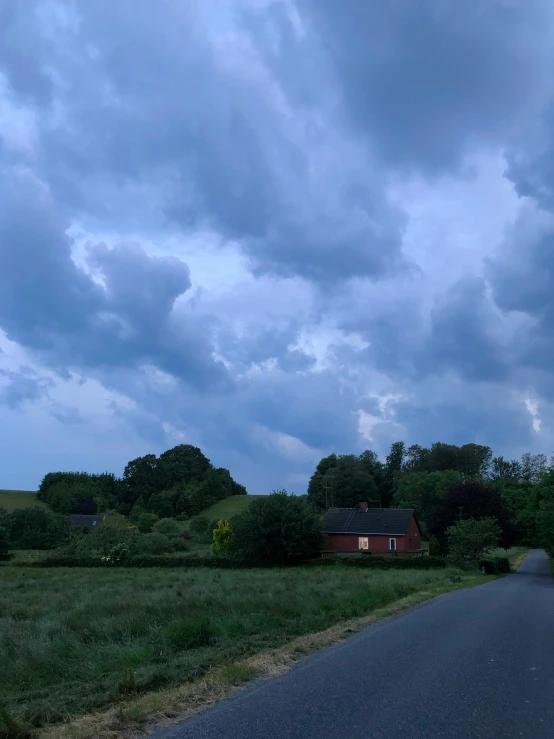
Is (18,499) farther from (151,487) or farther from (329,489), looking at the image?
(329,489)

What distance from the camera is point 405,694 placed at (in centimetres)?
751

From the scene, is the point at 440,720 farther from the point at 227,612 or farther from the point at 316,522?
the point at 316,522

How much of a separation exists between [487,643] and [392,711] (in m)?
5.45

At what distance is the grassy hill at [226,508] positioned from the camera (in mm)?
95000

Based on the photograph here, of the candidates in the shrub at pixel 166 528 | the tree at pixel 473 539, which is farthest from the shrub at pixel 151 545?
the tree at pixel 473 539

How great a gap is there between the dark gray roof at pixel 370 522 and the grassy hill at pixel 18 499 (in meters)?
59.0

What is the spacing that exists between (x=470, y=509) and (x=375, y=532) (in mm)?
10284

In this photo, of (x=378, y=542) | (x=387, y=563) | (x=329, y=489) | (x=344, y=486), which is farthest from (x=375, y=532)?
(x=344, y=486)

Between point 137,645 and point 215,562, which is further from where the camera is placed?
point 215,562

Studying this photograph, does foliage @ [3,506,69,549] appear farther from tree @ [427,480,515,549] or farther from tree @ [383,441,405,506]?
tree @ [383,441,405,506]

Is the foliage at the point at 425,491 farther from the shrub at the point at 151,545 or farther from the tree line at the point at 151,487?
the shrub at the point at 151,545

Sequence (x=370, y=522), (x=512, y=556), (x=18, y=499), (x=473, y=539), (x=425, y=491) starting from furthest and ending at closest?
(x=18, y=499) < (x=425, y=491) < (x=512, y=556) < (x=370, y=522) < (x=473, y=539)

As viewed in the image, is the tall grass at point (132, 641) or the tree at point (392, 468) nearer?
the tall grass at point (132, 641)


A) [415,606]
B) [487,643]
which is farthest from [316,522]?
[487,643]
